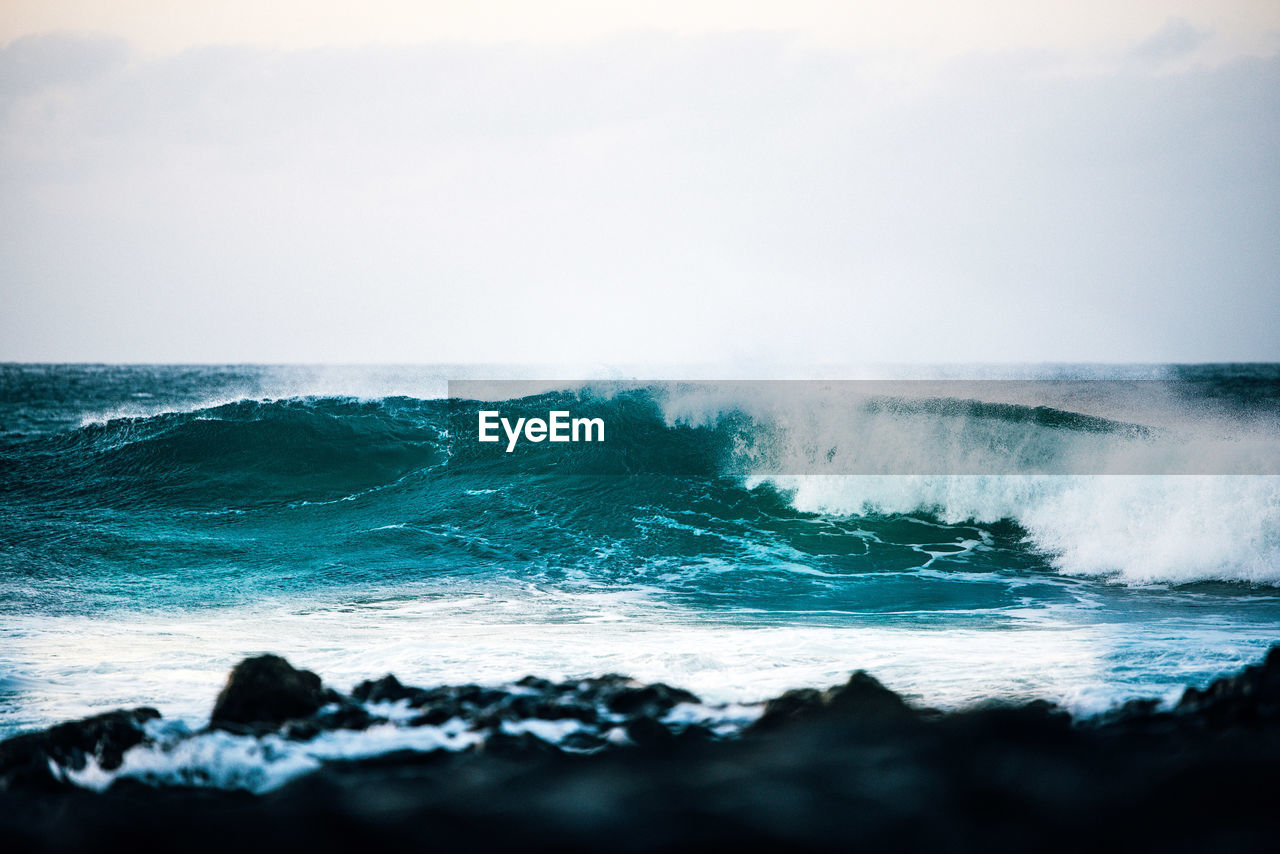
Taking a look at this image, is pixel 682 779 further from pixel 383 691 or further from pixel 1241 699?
pixel 1241 699

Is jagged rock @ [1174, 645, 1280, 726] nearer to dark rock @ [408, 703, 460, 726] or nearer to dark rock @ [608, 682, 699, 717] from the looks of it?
dark rock @ [608, 682, 699, 717]

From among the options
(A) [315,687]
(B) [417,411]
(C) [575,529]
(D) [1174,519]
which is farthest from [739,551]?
(B) [417,411]

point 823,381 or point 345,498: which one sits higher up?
point 823,381

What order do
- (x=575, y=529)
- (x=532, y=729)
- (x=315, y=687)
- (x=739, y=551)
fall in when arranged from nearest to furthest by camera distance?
(x=532, y=729) < (x=315, y=687) < (x=739, y=551) < (x=575, y=529)

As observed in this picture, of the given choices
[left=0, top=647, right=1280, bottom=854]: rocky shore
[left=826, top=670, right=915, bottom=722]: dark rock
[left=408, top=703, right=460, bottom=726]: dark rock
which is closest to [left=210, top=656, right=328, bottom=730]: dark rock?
[left=0, top=647, right=1280, bottom=854]: rocky shore

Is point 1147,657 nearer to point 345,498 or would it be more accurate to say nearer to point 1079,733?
point 1079,733

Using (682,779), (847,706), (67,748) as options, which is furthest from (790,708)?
(67,748)

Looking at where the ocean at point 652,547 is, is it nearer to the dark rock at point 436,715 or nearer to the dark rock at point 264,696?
the dark rock at point 264,696

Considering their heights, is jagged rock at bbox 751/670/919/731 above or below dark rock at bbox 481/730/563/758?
above
